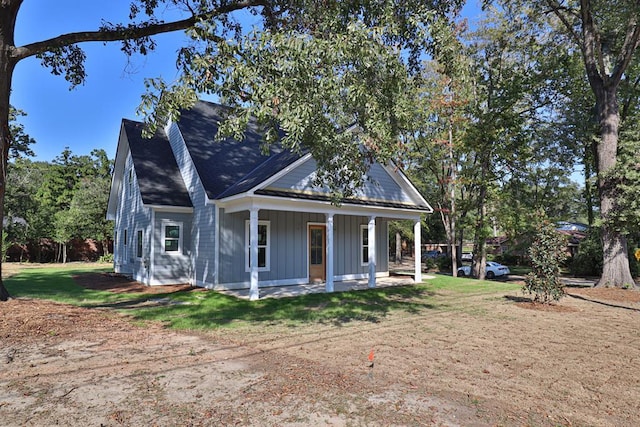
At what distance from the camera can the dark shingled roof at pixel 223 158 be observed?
12766mm

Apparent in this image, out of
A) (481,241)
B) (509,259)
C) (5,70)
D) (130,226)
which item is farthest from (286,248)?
(509,259)

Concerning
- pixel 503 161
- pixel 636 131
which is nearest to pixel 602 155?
pixel 636 131

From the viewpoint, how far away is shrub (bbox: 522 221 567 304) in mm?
10305

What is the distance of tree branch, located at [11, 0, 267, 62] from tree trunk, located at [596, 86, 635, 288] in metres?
13.8

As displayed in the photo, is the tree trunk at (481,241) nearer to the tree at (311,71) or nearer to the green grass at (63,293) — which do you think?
the tree at (311,71)

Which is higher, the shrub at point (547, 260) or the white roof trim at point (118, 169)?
the white roof trim at point (118, 169)

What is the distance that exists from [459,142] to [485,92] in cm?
318

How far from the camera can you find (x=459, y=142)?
21375 mm

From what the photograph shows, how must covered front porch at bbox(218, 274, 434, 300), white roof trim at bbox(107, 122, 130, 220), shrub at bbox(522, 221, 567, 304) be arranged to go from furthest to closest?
white roof trim at bbox(107, 122, 130, 220) < covered front porch at bbox(218, 274, 434, 300) < shrub at bbox(522, 221, 567, 304)

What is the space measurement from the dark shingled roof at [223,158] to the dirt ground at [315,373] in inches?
227

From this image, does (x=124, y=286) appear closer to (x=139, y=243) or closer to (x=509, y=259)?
(x=139, y=243)

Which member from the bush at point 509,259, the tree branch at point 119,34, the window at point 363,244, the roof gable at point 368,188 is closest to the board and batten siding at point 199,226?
the roof gable at point 368,188

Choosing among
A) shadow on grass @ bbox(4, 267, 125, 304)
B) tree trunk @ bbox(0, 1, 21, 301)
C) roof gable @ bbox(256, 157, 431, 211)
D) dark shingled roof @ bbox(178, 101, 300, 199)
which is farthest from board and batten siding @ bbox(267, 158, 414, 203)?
tree trunk @ bbox(0, 1, 21, 301)

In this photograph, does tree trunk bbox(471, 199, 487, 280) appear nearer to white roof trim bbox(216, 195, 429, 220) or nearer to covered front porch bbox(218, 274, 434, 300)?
covered front porch bbox(218, 274, 434, 300)
